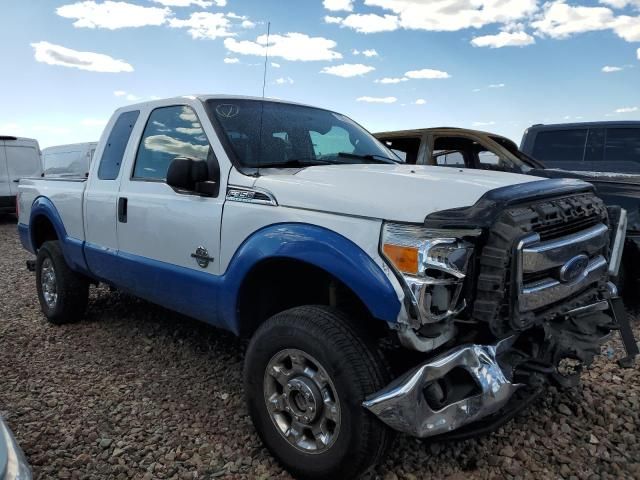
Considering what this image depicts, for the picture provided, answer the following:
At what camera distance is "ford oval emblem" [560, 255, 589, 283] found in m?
2.38

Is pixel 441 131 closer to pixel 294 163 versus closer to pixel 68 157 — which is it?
pixel 294 163

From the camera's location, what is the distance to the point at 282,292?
2928 millimetres

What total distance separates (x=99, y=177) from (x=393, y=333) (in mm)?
2914

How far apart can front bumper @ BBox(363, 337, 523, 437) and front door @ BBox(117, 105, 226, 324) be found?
1.28 meters

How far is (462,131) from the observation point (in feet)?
20.5

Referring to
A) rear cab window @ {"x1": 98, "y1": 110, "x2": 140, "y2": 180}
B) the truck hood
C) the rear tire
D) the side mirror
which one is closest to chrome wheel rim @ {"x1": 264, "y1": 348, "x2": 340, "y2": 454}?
the truck hood

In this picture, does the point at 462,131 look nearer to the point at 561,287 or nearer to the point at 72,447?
the point at 561,287

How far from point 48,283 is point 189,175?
2.89 metres

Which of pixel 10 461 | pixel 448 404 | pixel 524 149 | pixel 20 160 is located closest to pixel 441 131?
Result: pixel 524 149

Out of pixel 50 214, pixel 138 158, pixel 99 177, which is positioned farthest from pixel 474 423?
pixel 50 214

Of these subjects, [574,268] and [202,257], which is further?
[202,257]

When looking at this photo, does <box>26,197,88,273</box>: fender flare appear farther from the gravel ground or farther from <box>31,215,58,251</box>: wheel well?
the gravel ground

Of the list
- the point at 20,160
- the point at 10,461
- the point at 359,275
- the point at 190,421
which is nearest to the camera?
the point at 10,461

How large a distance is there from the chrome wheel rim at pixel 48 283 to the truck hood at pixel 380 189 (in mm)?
2991
